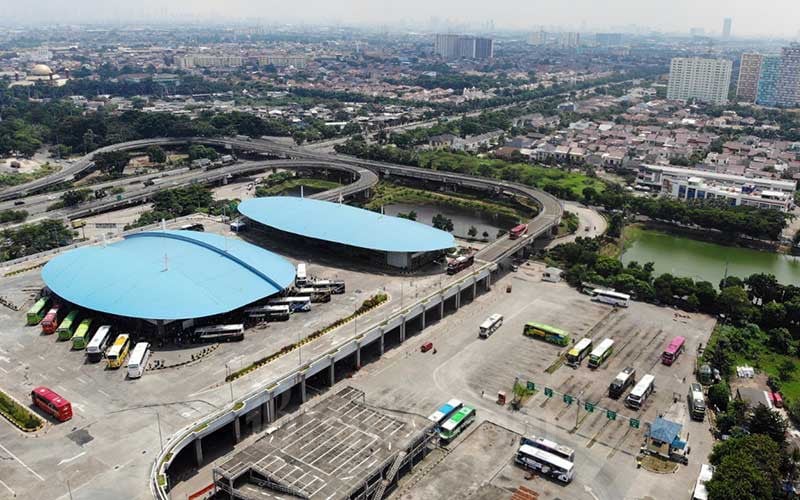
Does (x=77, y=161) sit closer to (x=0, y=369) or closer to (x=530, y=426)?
(x=0, y=369)

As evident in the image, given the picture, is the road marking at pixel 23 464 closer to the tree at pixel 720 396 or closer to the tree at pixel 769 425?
the tree at pixel 769 425

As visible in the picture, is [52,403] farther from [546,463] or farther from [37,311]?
[546,463]

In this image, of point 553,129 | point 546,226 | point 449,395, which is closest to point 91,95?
point 553,129

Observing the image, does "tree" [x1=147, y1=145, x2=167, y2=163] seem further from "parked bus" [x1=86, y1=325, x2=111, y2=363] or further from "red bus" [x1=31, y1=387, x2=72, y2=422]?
"red bus" [x1=31, y1=387, x2=72, y2=422]

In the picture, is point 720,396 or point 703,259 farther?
point 703,259

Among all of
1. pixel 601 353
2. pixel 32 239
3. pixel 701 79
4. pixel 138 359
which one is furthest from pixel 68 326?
pixel 701 79

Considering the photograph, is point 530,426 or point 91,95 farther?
point 91,95

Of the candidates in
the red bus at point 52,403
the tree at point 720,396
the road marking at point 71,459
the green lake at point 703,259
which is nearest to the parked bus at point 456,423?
the tree at point 720,396
